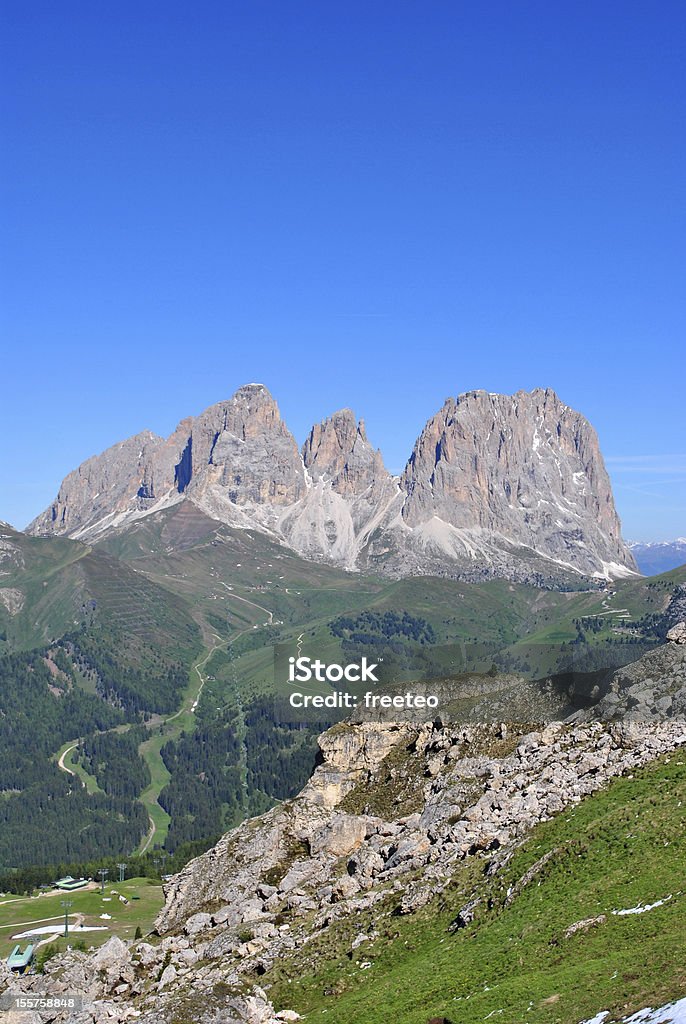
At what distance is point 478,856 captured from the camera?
60.6m

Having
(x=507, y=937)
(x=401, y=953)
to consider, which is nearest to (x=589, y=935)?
(x=507, y=937)

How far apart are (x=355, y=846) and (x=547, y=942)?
1334 inches

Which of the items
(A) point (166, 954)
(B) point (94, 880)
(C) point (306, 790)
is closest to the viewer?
(A) point (166, 954)

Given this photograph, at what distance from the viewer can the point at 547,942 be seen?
44125 millimetres

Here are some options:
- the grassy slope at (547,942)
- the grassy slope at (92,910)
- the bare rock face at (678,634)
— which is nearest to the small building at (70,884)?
the grassy slope at (92,910)

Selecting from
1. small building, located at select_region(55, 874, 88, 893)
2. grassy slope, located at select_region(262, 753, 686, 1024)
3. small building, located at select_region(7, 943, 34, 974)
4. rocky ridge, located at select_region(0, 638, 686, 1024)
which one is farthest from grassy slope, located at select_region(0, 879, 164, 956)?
grassy slope, located at select_region(262, 753, 686, 1024)

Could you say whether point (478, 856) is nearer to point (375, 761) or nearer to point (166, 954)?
point (166, 954)

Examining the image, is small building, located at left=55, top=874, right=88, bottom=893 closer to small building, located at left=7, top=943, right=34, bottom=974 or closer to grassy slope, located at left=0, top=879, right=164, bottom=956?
grassy slope, located at left=0, top=879, right=164, bottom=956

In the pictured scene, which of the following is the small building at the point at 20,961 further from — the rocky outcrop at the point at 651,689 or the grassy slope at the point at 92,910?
the rocky outcrop at the point at 651,689

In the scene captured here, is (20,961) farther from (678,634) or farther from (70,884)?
(70,884)

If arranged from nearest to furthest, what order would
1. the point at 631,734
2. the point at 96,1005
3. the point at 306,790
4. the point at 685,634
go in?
the point at 96,1005 < the point at 631,734 < the point at 685,634 < the point at 306,790

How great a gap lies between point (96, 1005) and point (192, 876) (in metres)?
29.2

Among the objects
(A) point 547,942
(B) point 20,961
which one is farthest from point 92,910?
(A) point 547,942

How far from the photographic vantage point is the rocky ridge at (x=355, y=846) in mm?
57250
